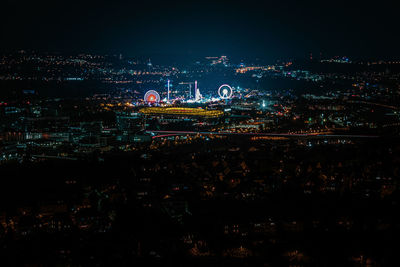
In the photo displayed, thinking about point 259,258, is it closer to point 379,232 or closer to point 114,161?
point 379,232

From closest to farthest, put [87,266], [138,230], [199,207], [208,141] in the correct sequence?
[87,266], [138,230], [199,207], [208,141]

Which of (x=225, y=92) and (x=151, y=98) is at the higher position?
(x=225, y=92)

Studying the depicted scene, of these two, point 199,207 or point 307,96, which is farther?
point 307,96

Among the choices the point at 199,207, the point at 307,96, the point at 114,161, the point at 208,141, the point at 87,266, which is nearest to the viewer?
the point at 87,266

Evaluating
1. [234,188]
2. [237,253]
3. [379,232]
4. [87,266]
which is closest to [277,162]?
[234,188]

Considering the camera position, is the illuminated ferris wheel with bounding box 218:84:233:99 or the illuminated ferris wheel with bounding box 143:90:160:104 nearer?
the illuminated ferris wheel with bounding box 143:90:160:104

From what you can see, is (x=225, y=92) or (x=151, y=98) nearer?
(x=151, y=98)

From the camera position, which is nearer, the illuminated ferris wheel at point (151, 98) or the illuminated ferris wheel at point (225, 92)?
the illuminated ferris wheel at point (151, 98)

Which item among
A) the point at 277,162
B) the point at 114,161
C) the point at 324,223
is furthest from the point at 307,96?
the point at 324,223

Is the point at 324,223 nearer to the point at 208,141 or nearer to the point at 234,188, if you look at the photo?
the point at 234,188

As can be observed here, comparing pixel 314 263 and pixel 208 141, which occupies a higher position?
pixel 208 141
